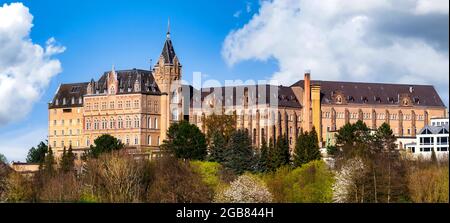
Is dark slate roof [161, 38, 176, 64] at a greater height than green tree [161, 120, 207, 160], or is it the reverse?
dark slate roof [161, 38, 176, 64]

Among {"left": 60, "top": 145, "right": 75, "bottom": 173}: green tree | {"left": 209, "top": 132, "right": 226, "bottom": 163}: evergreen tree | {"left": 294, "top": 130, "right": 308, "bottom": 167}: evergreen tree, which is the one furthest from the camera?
{"left": 60, "top": 145, "right": 75, "bottom": 173}: green tree

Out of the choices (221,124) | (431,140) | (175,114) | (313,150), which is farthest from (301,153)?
(175,114)

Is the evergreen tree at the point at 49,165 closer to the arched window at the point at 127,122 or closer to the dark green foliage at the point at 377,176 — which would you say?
the arched window at the point at 127,122

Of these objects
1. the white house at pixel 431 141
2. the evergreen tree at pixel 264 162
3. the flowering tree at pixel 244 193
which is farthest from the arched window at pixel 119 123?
the flowering tree at pixel 244 193

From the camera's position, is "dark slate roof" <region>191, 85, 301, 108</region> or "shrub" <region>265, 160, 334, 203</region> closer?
"shrub" <region>265, 160, 334, 203</region>

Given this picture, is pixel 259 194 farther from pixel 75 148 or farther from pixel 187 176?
pixel 75 148

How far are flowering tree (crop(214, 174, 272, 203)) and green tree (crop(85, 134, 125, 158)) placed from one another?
31878 millimetres

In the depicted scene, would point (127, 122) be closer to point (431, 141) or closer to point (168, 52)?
point (168, 52)

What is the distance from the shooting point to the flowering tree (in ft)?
264

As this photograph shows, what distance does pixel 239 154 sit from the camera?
104m

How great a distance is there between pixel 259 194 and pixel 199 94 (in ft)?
183

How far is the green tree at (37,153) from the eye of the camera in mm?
137275

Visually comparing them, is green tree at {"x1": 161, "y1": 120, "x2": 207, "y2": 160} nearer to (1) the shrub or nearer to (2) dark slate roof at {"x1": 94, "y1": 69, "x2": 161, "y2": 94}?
(1) the shrub

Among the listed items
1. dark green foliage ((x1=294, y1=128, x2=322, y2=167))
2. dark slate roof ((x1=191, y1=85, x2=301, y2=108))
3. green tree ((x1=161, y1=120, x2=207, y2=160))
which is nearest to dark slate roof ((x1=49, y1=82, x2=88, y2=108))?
dark slate roof ((x1=191, y1=85, x2=301, y2=108))
